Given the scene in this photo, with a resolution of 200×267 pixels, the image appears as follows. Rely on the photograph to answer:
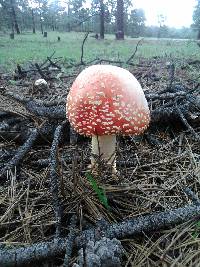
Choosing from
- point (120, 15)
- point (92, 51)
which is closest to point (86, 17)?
point (120, 15)

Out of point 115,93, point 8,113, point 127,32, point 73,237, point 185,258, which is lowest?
point 185,258

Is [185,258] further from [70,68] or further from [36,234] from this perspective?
[70,68]

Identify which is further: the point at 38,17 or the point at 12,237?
the point at 38,17

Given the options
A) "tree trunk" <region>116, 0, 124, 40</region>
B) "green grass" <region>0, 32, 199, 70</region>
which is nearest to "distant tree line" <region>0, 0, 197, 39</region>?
"tree trunk" <region>116, 0, 124, 40</region>

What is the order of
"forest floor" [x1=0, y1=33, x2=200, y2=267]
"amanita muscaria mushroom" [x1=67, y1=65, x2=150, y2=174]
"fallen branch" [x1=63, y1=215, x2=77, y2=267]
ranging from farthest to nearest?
"amanita muscaria mushroom" [x1=67, y1=65, x2=150, y2=174]
"forest floor" [x1=0, y1=33, x2=200, y2=267]
"fallen branch" [x1=63, y1=215, x2=77, y2=267]

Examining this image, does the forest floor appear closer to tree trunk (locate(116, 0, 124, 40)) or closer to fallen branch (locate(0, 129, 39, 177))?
fallen branch (locate(0, 129, 39, 177))

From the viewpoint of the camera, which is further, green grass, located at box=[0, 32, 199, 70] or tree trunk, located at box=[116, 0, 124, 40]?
tree trunk, located at box=[116, 0, 124, 40]

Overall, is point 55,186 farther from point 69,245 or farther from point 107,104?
point 107,104

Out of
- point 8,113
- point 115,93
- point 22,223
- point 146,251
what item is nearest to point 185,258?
point 146,251
